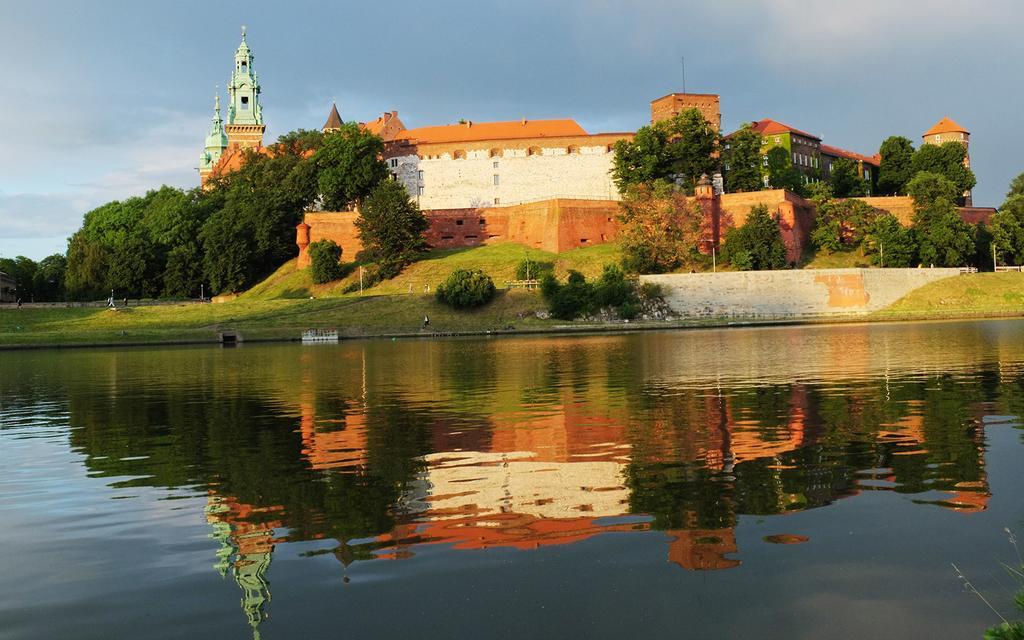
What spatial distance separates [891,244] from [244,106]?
78664 millimetres

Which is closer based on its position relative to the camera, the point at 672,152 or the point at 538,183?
the point at 672,152

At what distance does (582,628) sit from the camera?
517 centimetres

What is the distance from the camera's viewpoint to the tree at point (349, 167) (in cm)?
7644

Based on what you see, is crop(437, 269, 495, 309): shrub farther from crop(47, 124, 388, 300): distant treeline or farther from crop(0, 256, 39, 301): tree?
crop(0, 256, 39, 301): tree

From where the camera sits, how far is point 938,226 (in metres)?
64.2

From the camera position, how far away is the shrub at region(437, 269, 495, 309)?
58.7m

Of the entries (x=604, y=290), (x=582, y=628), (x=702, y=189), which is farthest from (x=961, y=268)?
(x=582, y=628)

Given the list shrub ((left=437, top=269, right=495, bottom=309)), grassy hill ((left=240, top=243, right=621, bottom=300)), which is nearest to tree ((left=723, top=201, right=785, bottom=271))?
grassy hill ((left=240, top=243, right=621, bottom=300))

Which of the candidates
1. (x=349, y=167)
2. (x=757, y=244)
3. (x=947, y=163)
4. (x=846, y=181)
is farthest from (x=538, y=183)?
(x=947, y=163)

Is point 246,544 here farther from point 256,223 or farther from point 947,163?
point 947,163

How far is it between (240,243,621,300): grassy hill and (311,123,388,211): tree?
330 inches

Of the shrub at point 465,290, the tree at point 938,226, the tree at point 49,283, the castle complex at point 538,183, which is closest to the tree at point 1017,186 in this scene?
the castle complex at point 538,183

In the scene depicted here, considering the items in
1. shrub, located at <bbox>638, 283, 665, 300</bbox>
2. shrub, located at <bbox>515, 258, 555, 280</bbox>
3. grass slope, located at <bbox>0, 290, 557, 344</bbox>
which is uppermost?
shrub, located at <bbox>515, 258, 555, 280</bbox>

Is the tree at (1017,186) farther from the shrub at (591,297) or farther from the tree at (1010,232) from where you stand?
the shrub at (591,297)
